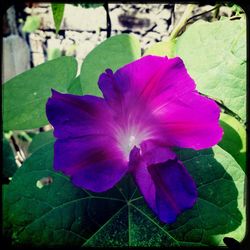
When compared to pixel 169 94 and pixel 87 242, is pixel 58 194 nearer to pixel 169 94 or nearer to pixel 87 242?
pixel 87 242

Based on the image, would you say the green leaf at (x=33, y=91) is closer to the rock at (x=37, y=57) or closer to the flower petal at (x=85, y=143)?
the flower petal at (x=85, y=143)

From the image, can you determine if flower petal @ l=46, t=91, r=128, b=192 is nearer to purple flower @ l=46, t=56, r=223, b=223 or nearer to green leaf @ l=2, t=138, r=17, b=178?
purple flower @ l=46, t=56, r=223, b=223

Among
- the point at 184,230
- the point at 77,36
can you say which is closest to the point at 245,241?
the point at 184,230

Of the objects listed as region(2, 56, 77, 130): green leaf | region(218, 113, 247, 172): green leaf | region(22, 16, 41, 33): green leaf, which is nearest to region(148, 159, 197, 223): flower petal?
region(218, 113, 247, 172): green leaf

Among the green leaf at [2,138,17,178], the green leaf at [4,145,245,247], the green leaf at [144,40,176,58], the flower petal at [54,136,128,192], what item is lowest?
the green leaf at [2,138,17,178]

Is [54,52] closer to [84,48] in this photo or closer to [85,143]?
[84,48]

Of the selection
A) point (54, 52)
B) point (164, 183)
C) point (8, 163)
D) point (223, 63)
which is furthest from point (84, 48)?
point (164, 183)

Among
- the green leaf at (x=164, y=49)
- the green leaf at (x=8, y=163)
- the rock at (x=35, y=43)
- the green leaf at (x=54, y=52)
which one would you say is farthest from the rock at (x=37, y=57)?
the green leaf at (x=164, y=49)
